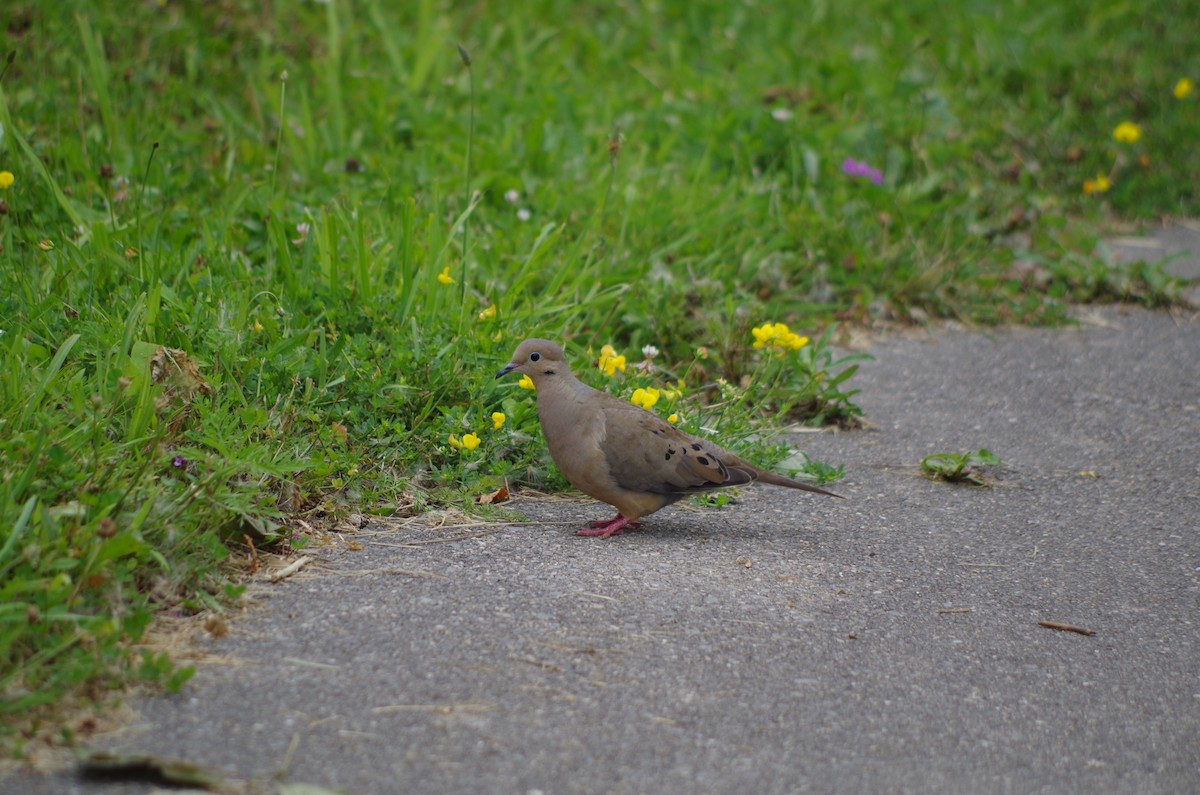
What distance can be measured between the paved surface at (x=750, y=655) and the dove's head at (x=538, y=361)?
43 cm

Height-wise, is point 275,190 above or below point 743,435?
above

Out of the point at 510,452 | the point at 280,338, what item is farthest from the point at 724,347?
the point at 280,338

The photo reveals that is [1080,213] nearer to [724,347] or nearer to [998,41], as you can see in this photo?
[998,41]

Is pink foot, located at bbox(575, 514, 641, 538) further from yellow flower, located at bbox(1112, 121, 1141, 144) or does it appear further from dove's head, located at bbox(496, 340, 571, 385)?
yellow flower, located at bbox(1112, 121, 1141, 144)

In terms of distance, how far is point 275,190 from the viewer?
548cm

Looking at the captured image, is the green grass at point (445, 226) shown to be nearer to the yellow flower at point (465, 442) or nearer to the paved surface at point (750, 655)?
the yellow flower at point (465, 442)

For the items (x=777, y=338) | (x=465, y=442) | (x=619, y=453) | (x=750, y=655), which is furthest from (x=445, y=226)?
(x=750, y=655)

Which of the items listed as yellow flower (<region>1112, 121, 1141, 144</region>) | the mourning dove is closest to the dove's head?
the mourning dove

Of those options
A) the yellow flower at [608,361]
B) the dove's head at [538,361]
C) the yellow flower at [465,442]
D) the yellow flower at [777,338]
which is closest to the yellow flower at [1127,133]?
the yellow flower at [777,338]

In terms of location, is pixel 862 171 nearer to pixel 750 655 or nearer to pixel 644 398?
pixel 644 398

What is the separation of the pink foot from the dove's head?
1.61 ft

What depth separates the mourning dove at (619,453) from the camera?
3.69 metres

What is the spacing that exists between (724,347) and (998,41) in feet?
16.1

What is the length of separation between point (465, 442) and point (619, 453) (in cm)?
50
